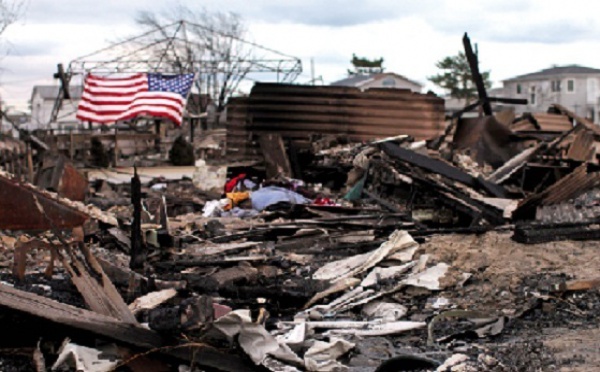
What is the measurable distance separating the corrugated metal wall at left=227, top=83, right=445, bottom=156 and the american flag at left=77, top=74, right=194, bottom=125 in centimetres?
Result: 655

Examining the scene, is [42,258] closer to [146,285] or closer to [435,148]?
[146,285]

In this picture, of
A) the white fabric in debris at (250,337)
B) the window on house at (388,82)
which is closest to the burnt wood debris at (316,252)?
the white fabric in debris at (250,337)

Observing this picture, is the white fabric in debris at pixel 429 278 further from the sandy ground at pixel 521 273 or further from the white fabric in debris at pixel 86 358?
the white fabric in debris at pixel 86 358

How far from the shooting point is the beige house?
6131cm

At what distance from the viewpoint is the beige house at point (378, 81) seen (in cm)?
6131

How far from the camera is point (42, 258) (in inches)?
350

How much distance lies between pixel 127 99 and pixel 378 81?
40327 millimetres

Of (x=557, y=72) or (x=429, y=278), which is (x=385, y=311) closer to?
(x=429, y=278)

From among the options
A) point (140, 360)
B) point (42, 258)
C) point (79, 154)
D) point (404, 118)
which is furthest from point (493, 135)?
point (79, 154)

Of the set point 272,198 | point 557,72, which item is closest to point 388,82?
point 557,72

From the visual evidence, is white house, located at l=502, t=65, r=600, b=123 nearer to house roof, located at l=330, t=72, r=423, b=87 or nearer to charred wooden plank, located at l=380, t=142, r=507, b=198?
house roof, located at l=330, t=72, r=423, b=87

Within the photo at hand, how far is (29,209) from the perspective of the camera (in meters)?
8.48

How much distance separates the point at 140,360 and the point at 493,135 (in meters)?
13.1

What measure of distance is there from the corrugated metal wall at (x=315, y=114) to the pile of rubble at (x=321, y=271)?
283cm
